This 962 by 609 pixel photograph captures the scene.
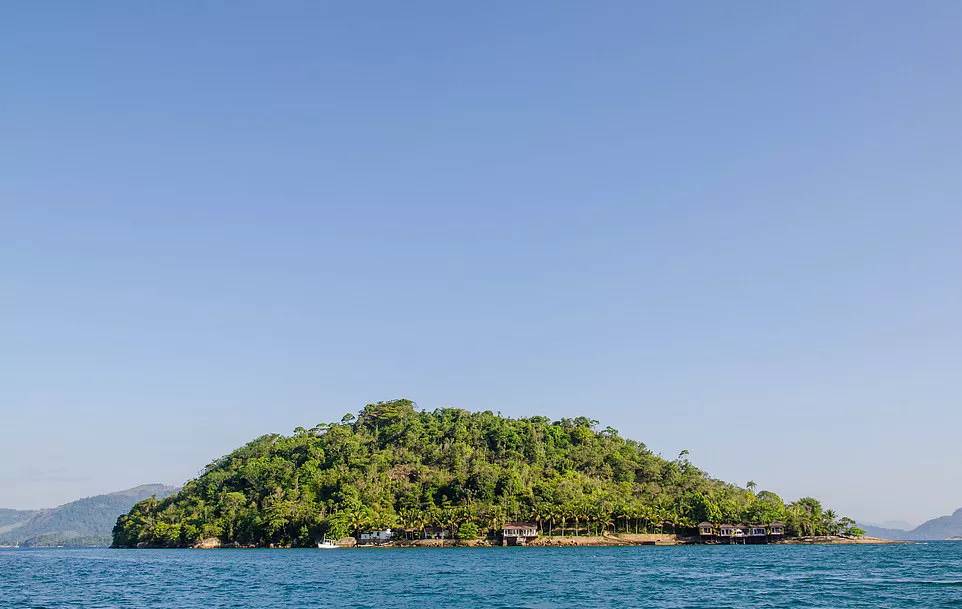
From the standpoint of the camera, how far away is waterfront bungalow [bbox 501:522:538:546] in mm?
155000

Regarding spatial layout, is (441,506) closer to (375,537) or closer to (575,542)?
(375,537)

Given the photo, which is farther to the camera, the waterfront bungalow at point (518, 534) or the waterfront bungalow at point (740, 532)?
the waterfront bungalow at point (740, 532)

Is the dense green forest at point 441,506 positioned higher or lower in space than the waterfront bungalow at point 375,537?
higher

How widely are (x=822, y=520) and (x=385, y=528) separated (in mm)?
104389

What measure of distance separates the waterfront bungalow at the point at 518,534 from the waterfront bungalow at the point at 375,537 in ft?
83.8

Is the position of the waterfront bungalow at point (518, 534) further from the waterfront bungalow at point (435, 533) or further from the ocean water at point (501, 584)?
the ocean water at point (501, 584)

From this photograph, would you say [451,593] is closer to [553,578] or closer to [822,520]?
[553,578]

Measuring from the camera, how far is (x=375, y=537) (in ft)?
536

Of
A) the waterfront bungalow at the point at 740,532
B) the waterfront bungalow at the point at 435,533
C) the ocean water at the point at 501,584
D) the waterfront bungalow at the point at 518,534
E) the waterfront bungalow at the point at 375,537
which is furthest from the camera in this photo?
the waterfront bungalow at the point at 740,532

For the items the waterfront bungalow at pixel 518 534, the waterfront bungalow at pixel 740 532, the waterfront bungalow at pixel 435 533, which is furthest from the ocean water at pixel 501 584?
the waterfront bungalow at pixel 740 532

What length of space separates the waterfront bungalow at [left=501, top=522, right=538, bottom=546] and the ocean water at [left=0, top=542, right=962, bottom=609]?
5641 centimetres

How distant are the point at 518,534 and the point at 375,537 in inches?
1254

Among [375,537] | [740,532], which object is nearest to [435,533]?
A: [375,537]

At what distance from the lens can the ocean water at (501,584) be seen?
54.4m
